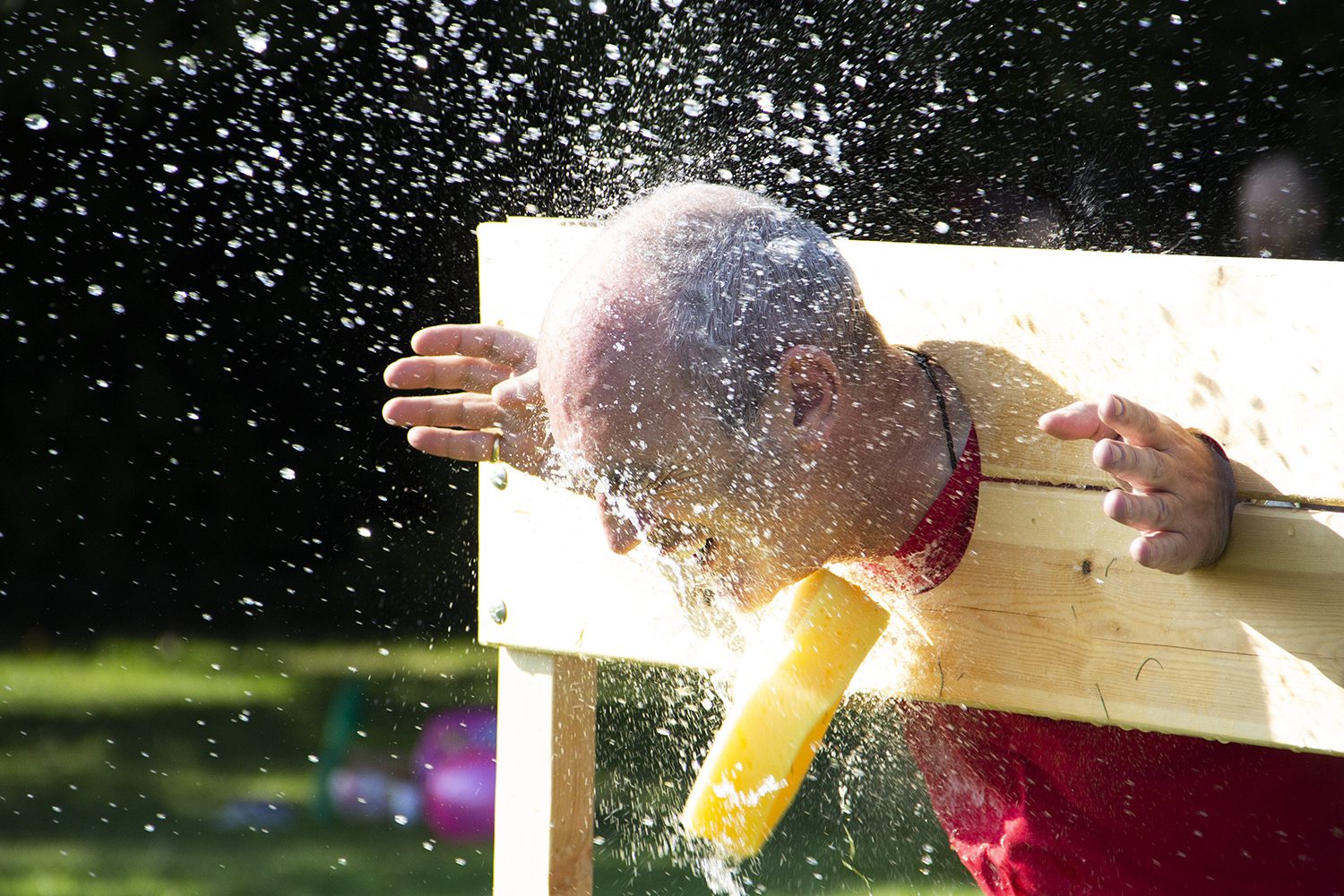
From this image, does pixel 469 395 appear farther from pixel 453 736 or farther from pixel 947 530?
pixel 453 736

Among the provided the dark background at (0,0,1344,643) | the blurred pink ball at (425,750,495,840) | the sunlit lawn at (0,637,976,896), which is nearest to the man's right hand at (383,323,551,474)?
the sunlit lawn at (0,637,976,896)

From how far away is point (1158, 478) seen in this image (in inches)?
52.8

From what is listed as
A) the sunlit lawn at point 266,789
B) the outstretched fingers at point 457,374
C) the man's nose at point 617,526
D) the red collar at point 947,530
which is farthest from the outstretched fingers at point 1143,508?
the sunlit lawn at point 266,789

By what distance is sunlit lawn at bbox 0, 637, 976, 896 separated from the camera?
378 cm

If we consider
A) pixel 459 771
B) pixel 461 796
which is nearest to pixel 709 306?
pixel 461 796

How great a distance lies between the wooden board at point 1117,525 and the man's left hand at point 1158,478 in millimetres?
65

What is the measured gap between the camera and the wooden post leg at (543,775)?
208 cm

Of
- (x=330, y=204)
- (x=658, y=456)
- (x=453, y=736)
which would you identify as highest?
(x=330, y=204)

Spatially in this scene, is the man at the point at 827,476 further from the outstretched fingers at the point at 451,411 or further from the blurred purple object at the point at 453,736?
the blurred purple object at the point at 453,736

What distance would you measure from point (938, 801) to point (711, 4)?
444 centimetres

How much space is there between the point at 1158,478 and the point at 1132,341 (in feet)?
0.83

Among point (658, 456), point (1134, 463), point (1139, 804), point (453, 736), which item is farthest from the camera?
point (453, 736)

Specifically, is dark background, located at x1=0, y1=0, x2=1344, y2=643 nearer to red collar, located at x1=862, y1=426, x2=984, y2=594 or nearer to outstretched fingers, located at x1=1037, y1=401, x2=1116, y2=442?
red collar, located at x1=862, y1=426, x2=984, y2=594

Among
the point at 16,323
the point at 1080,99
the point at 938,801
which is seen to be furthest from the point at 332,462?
the point at 938,801
